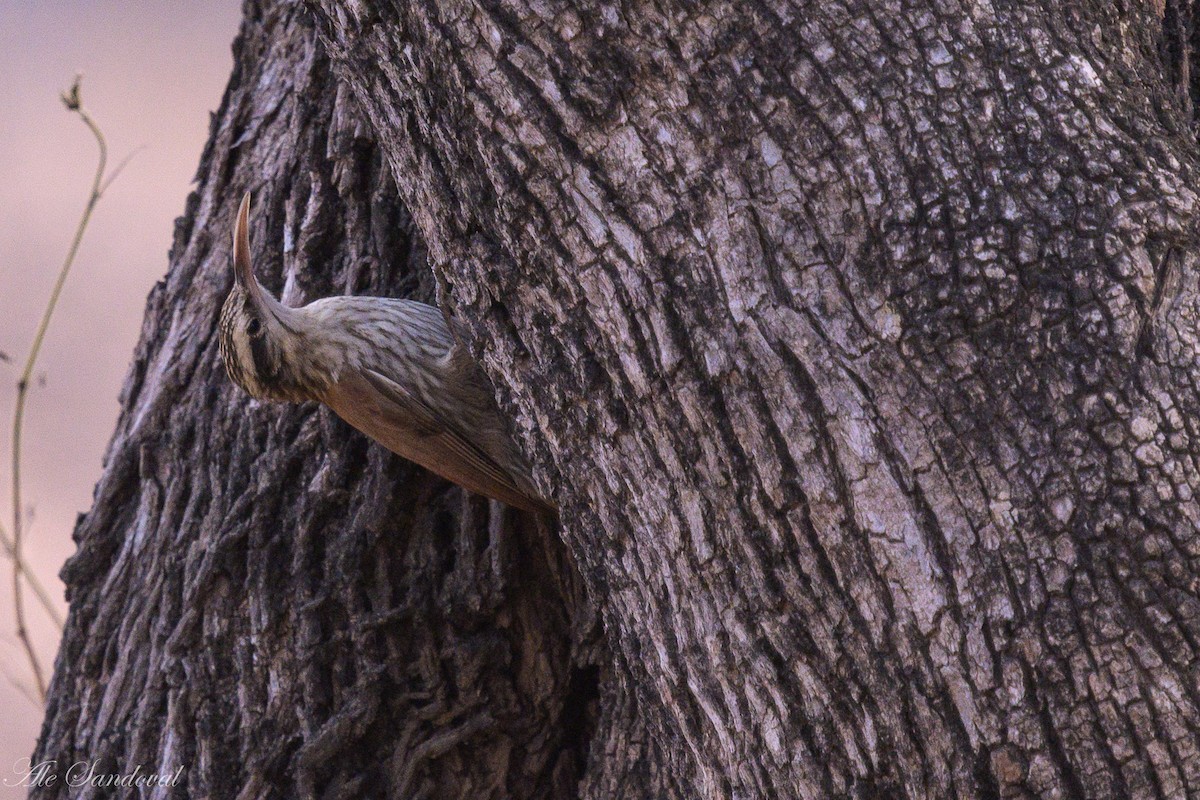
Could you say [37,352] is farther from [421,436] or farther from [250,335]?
[421,436]

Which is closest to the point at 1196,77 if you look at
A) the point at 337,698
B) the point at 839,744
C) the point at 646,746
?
the point at 839,744

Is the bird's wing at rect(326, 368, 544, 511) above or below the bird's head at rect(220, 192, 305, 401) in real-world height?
below

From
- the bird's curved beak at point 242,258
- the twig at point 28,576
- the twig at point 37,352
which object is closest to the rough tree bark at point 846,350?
the bird's curved beak at point 242,258

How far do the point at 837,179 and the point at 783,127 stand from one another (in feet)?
0.43

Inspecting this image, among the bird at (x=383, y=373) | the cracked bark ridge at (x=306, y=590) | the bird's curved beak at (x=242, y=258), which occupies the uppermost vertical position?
the bird's curved beak at (x=242, y=258)

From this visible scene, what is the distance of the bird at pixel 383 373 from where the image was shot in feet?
10.00

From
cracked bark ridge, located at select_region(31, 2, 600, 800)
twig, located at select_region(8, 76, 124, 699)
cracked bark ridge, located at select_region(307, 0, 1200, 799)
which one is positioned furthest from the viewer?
twig, located at select_region(8, 76, 124, 699)

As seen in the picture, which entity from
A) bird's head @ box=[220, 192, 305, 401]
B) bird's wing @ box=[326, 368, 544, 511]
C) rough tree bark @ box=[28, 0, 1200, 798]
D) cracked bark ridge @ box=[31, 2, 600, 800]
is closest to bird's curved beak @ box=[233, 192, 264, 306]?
bird's head @ box=[220, 192, 305, 401]

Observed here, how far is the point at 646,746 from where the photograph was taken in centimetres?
292

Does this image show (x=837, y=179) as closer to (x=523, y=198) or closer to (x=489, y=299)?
(x=523, y=198)

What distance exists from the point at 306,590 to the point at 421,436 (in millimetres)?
519

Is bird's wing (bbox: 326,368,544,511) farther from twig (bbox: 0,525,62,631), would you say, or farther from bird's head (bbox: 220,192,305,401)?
twig (bbox: 0,525,62,631)

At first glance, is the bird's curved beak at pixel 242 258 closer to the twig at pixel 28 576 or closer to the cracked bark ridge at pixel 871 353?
the cracked bark ridge at pixel 871 353

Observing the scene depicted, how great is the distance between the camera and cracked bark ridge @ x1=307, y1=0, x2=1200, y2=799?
1819 millimetres
